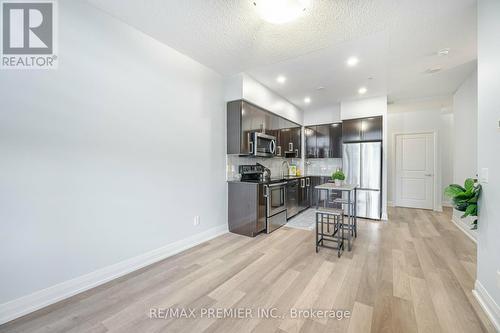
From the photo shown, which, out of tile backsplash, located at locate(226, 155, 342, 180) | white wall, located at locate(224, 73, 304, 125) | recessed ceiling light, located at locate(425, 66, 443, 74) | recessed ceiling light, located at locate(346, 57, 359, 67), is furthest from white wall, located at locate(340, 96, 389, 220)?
recessed ceiling light, located at locate(346, 57, 359, 67)

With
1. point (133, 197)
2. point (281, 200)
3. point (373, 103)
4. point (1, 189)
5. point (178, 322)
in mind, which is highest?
point (373, 103)

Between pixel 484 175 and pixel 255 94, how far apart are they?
128 inches

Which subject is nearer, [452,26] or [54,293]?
[54,293]

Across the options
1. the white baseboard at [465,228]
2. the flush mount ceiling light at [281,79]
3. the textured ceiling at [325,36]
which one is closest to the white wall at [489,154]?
the textured ceiling at [325,36]

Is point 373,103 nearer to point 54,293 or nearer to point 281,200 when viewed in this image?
point 281,200

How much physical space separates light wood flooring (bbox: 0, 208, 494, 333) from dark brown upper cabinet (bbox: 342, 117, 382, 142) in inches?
95.7

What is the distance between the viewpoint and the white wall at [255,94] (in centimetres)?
354

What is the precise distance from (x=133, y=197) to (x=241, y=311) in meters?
1.70

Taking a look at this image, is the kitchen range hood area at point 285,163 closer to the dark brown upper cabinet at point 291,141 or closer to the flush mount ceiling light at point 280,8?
the dark brown upper cabinet at point 291,141

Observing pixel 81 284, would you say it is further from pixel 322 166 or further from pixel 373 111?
pixel 373 111

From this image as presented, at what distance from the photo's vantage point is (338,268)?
2.35 m

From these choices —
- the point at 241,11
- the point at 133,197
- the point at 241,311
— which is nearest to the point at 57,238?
the point at 133,197

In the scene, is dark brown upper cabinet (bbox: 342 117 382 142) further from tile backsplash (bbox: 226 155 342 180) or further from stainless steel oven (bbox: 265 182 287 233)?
stainless steel oven (bbox: 265 182 287 233)

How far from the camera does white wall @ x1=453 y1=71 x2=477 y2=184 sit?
134 inches
